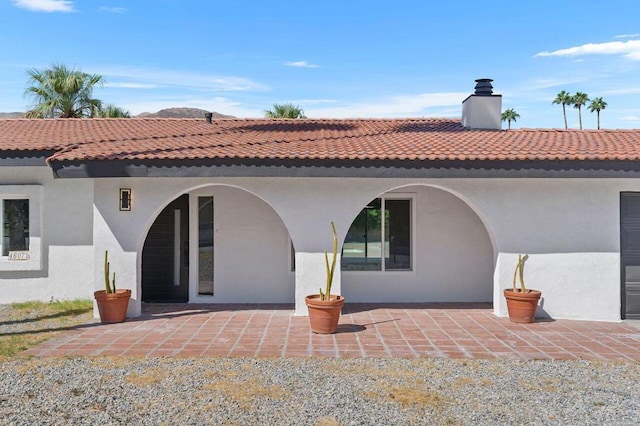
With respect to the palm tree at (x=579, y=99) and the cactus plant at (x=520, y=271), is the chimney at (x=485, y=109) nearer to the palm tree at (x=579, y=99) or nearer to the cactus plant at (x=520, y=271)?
the cactus plant at (x=520, y=271)

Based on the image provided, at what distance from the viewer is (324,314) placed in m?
8.16

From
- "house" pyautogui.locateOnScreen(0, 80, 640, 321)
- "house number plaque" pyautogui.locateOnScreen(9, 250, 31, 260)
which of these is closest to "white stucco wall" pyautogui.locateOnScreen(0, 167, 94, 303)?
"house" pyautogui.locateOnScreen(0, 80, 640, 321)

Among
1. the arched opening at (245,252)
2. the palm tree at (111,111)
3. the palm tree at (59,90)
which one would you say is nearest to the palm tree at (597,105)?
the palm tree at (111,111)

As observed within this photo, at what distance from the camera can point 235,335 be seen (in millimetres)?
8188

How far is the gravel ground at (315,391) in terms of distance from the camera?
16.2 ft

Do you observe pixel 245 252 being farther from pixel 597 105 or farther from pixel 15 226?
pixel 597 105

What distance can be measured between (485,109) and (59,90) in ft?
59.4

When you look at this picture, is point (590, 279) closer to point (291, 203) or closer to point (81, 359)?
point (291, 203)

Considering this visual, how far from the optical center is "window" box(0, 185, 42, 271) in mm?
11000

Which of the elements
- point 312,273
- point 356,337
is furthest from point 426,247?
point 356,337

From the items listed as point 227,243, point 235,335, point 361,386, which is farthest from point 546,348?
point 227,243

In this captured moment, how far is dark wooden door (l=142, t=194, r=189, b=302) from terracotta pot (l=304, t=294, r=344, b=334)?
14.2 ft

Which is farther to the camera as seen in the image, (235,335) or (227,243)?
(227,243)

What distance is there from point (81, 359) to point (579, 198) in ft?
29.6
